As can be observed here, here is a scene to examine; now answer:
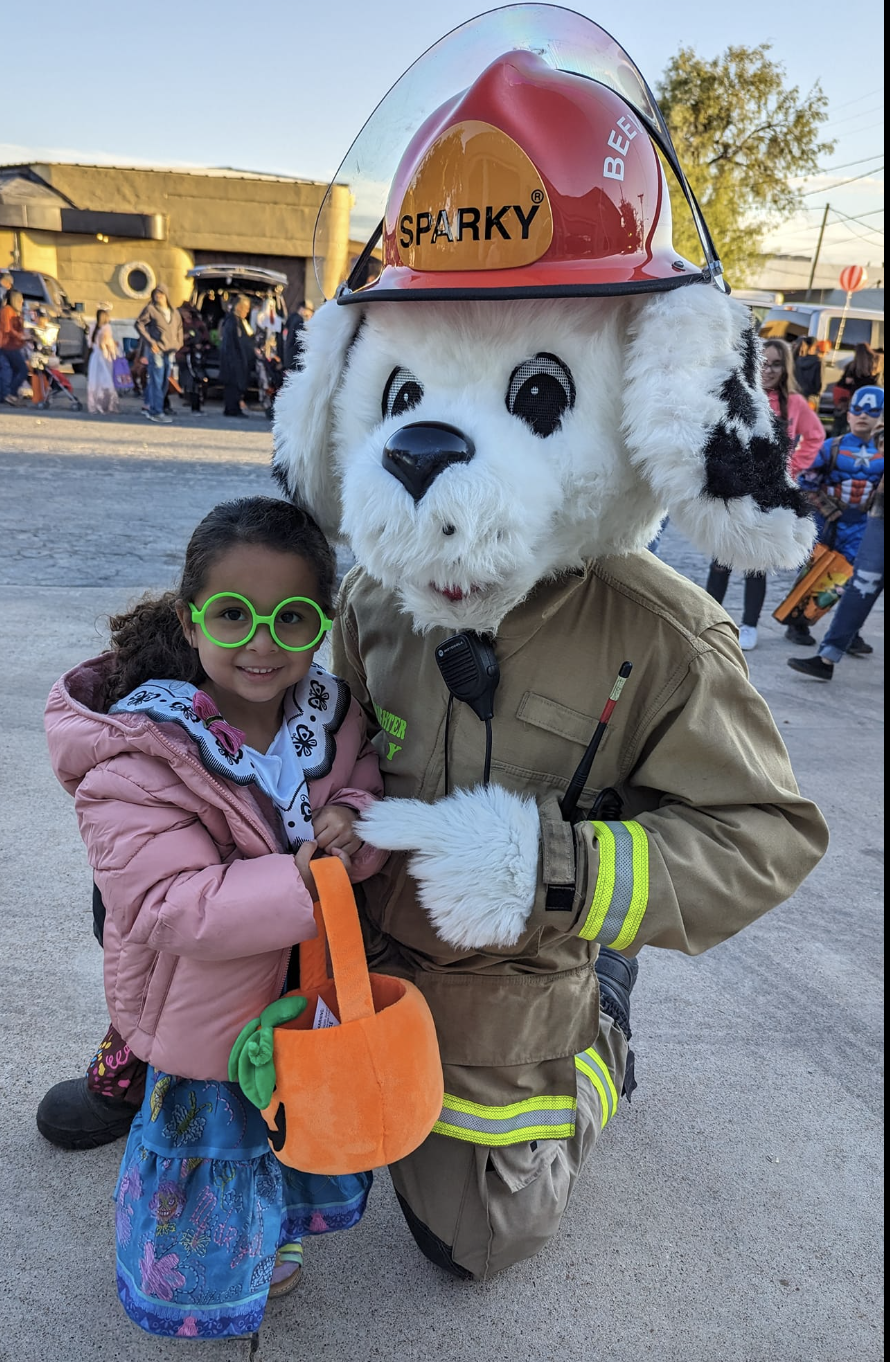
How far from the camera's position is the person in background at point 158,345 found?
42.1ft

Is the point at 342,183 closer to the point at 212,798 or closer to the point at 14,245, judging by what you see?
the point at 212,798

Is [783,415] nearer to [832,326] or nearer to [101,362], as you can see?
[101,362]

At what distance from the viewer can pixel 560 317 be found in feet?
4.69

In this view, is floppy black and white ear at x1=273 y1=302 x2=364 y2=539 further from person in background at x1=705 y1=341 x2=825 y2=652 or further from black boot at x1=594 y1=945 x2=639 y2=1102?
person in background at x1=705 y1=341 x2=825 y2=652

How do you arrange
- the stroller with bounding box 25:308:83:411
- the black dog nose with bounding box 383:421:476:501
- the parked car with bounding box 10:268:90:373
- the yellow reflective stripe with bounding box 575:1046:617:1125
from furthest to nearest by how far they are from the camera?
the parked car with bounding box 10:268:90:373 → the stroller with bounding box 25:308:83:411 → the yellow reflective stripe with bounding box 575:1046:617:1125 → the black dog nose with bounding box 383:421:476:501

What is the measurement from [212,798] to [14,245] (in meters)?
26.2

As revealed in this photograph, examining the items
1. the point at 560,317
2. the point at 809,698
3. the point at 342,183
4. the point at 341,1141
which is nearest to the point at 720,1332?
the point at 341,1141

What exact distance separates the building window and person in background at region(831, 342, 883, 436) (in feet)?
66.1

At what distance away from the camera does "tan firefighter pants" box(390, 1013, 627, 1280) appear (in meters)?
1.71

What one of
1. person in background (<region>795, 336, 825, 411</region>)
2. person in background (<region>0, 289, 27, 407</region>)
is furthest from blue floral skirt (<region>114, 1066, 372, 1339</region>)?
person in background (<region>0, 289, 27, 407</region>)

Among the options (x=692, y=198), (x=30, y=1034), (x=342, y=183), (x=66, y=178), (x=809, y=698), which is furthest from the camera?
(x=66, y=178)

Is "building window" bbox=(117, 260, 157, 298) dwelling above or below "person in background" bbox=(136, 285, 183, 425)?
above

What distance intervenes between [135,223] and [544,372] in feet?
82.9

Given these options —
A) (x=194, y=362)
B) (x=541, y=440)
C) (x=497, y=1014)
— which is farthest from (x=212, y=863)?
(x=194, y=362)
